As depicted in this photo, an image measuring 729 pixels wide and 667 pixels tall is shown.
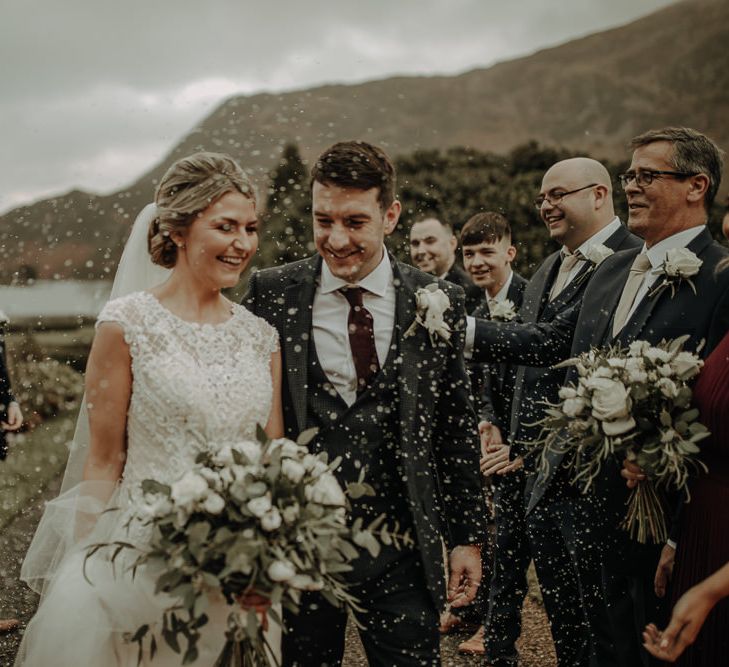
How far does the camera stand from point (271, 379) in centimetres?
293

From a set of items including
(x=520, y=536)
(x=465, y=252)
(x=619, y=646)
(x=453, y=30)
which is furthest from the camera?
(x=453, y=30)

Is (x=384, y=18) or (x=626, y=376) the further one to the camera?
(x=384, y=18)

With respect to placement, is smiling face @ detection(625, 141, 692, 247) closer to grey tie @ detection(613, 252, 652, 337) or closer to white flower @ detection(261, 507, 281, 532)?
grey tie @ detection(613, 252, 652, 337)

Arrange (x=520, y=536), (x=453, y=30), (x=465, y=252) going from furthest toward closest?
(x=453, y=30) → (x=465, y=252) → (x=520, y=536)

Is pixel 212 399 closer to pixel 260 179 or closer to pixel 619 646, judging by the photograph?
pixel 619 646

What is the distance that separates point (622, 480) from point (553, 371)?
3.45ft

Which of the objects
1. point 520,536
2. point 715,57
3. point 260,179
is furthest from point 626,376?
point 715,57

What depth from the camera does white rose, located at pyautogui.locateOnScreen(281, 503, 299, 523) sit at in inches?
85.5

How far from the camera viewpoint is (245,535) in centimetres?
213

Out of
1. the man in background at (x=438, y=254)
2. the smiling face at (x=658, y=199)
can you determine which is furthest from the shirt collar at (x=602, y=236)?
the man in background at (x=438, y=254)

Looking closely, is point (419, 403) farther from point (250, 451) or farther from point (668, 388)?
point (668, 388)

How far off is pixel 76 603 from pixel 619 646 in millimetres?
2434

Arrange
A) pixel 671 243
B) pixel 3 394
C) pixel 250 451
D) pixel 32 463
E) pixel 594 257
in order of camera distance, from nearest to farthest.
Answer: pixel 250 451 < pixel 671 243 < pixel 594 257 < pixel 3 394 < pixel 32 463

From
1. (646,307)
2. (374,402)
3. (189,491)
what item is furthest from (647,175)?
(189,491)
